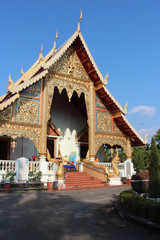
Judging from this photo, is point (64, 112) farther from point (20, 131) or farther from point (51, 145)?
point (20, 131)

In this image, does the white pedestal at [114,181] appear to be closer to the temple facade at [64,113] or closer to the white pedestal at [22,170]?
the temple facade at [64,113]

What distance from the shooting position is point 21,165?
10.4 m

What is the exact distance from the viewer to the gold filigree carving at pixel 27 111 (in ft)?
36.7

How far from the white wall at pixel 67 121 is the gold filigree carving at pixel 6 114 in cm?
501

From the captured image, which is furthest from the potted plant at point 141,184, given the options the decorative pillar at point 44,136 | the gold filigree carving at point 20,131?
the gold filigree carving at point 20,131

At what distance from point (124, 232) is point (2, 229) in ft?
6.40

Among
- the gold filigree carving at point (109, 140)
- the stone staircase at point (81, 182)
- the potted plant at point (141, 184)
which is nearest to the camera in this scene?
the potted plant at point (141, 184)

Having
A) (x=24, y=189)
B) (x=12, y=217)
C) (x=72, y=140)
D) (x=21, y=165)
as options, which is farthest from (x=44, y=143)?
(x=12, y=217)

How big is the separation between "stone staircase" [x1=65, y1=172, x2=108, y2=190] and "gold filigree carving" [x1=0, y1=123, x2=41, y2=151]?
2341 mm

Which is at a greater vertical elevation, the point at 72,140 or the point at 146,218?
the point at 72,140

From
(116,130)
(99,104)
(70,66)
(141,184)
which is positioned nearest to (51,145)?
(99,104)

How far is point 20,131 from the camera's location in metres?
11.1

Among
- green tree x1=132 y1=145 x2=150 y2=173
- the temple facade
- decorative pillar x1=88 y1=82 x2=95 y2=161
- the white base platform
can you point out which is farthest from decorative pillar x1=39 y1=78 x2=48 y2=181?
green tree x1=132 y1=145 x2=150 y2=173

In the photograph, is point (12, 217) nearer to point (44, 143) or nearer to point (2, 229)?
point (2, 229)
